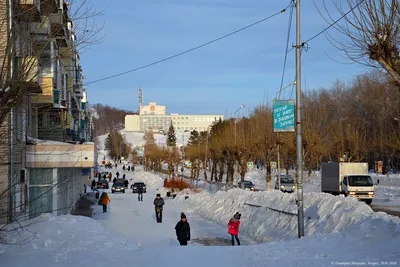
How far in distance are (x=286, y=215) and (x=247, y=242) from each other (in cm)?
199

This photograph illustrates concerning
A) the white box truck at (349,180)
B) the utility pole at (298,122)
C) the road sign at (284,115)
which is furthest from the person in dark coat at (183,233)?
the white box truck at (349,180)

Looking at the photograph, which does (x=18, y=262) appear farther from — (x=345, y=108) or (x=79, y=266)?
(x=345, y=108)

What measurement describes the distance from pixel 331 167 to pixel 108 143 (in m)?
158

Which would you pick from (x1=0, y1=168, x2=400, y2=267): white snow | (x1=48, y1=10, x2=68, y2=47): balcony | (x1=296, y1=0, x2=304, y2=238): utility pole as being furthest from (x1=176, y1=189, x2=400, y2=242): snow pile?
(x1=48, y1=10, x2=68, y2=47): balcony

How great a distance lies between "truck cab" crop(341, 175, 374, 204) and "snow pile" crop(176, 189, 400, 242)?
9.30 metres

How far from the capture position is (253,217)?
25078mm

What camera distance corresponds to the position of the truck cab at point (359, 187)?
3722 centimetres

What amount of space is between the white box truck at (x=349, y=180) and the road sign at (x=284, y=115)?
20914 mm

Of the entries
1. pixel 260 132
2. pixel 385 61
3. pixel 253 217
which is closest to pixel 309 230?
pixel 253 217

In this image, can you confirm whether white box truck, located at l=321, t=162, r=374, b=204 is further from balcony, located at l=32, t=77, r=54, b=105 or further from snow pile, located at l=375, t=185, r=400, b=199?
balcony, located at l=32, t=77, r=54, b=105

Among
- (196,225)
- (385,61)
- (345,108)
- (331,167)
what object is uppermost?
(345,108)

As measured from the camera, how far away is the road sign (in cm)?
1766

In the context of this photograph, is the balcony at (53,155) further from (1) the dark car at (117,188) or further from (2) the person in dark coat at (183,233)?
(1) the dark car at (117,188)

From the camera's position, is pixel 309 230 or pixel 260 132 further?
pixel 260 132
